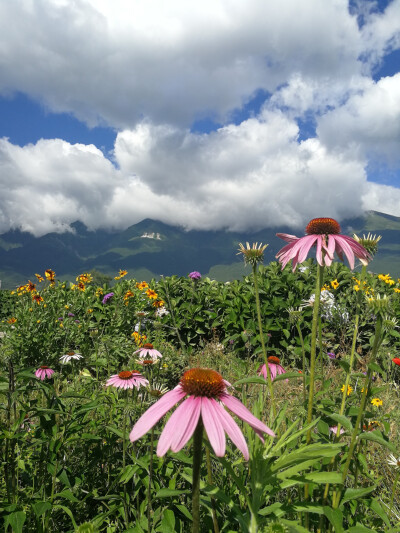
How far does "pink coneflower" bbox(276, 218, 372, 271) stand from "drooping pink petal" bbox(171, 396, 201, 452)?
0.70 meters

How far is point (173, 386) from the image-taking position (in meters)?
4.55

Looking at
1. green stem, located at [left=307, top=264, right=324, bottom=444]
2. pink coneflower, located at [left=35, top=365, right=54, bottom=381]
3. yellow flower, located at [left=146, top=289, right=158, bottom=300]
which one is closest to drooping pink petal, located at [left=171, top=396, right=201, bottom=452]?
green stem, located at [left=307, top=264, right=324, bottom=444]

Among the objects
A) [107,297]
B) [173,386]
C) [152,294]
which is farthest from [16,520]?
[107,297]

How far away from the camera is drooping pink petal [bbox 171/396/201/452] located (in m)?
0.83

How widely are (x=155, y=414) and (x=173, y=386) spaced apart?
3782mm

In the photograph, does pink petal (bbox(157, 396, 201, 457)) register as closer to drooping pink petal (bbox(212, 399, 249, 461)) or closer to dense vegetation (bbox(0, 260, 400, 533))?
drooping pink petal (bbox(212, 399, 249, 461))

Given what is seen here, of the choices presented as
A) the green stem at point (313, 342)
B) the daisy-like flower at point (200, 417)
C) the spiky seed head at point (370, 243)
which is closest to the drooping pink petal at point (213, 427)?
the daisy-like flower at point (200, 417)

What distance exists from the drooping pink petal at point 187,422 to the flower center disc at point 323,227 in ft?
3.11

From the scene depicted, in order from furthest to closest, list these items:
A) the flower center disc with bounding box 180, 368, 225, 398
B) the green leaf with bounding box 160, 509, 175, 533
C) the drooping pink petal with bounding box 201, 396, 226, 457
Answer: the green leaf with bounding box 160, 509, 175, 533 → the flower center disc with bounding box 180, 368, 225, 398 → the drooping pink petal with bounding box 201, 396, 226, 457

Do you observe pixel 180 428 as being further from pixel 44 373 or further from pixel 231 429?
pixel 44 373

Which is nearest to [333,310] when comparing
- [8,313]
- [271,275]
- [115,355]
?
[271,275]

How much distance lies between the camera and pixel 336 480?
103 cm

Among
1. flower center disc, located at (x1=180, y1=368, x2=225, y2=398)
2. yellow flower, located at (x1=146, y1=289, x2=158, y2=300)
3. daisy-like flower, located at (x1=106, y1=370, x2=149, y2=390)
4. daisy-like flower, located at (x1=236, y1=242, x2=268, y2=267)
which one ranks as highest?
daisy-like flower, located at (x1=236, y1=242, x2=268, y2=267)

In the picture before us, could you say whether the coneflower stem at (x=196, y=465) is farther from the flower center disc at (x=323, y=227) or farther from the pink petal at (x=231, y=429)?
the flower center disc at (x=323, y=227)
